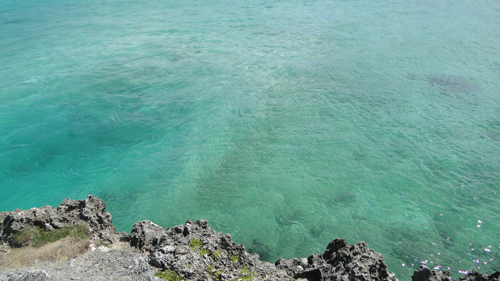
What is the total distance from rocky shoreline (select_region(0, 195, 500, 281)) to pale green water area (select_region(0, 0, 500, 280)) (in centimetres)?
297

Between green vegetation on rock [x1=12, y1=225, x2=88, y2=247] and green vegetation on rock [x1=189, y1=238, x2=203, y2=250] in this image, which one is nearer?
green vegetation on rock [x1=189, y1=238, x2=203, y2=250]

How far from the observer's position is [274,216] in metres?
12.1

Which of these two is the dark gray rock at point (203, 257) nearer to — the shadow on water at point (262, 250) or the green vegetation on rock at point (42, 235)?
the green vegetation on rock at point (42, 235)

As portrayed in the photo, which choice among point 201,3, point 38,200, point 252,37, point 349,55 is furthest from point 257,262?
point 201,3

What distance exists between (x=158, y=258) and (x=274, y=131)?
33.1ft

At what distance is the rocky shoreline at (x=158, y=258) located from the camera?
679cm

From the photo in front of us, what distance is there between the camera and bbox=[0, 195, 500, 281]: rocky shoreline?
679 centimetres

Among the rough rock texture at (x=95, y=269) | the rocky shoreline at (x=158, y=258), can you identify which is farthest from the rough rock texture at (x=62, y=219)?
the rough rock texture at (x=95, y=269)

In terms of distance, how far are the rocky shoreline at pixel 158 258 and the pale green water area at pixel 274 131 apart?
2966mm

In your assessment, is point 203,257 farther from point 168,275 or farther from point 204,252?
point 168,275

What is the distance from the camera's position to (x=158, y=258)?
693cm

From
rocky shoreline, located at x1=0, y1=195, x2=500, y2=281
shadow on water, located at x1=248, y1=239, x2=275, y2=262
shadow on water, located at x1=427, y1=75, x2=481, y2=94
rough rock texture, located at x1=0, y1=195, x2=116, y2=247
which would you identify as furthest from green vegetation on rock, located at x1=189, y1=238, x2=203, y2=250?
shadow on water, located at x1=427, y1=75, x2=481, y2=94

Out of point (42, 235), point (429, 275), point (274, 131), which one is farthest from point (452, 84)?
point (42, 235)

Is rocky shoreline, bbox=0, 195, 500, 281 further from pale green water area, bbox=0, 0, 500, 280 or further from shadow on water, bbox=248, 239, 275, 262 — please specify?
pale green water area, bbox=0, 0, 500, 280
